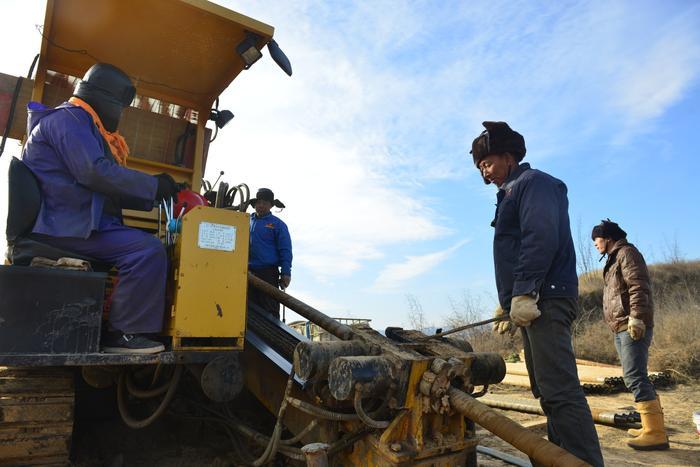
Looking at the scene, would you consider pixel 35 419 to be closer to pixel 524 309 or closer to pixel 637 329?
pixel 524 309

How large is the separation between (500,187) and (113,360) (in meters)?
2.46

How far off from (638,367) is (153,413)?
13.7 feet

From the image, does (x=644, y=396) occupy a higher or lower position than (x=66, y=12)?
lower

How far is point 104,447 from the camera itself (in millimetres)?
3510

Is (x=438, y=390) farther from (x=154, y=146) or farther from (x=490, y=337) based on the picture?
(x=490, y=337)

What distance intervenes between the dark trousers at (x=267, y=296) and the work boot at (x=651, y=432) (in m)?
3.54

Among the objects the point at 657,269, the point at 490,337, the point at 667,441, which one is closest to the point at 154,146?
the point at 667,441

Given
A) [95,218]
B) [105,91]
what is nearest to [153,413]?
[95,218]

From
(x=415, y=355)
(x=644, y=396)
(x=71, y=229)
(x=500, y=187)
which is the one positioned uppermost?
(x=500, y=187)

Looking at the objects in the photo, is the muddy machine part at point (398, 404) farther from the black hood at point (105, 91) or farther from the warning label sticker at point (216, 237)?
the black hood at point (105, 91)

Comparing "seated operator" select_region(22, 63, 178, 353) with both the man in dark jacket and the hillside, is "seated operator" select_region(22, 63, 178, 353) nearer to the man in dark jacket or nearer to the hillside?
the man in dark jacket

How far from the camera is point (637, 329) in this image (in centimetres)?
445

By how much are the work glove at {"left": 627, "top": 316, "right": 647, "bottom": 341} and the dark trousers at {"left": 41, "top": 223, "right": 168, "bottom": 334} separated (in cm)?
407

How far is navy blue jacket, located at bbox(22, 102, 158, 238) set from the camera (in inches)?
107
